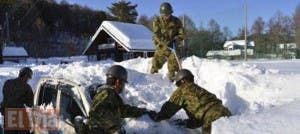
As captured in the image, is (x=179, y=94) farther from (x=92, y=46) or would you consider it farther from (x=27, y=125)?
(x=92, y=46)

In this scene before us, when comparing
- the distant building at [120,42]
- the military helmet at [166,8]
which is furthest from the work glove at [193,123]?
the distant building at [120,42]

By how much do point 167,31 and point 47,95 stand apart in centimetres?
437

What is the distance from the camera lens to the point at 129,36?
4259 centimetres

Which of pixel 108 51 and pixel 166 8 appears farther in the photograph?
pixel 108 51

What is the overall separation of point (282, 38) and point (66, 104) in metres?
69.9

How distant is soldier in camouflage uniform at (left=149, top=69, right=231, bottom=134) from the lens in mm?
6066

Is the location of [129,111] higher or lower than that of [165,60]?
lower

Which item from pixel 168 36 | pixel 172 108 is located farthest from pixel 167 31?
pixel 172 108

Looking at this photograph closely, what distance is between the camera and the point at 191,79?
20.5 feet

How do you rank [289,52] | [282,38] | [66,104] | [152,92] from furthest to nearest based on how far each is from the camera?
[282,38]
[289,52]
[152,92]
[66,104]

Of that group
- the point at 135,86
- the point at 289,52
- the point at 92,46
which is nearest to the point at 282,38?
the point at 289,52

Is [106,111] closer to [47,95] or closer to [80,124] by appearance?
[80,124]

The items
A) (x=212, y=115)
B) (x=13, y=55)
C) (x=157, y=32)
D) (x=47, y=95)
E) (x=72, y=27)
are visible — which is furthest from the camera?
(x=72, y=27)

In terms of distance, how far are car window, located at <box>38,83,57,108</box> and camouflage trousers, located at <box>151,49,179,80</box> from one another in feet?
A: 13.1
